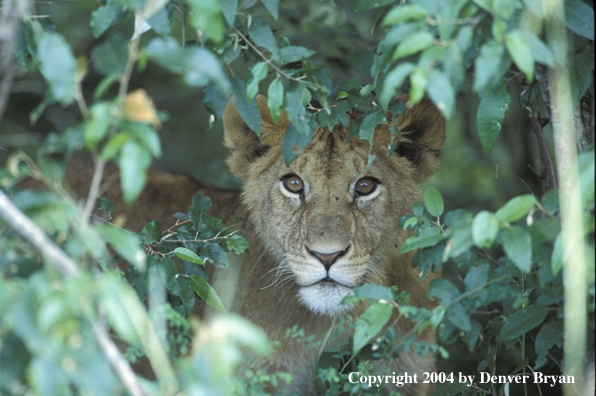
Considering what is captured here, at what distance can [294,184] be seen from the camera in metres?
3.79

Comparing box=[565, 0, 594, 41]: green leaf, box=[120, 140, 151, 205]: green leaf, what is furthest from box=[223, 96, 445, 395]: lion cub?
box=[120, 140, 151, 205]: green leaf

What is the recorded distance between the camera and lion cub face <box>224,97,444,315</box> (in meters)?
3.33

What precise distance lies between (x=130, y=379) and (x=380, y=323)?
1.04 m

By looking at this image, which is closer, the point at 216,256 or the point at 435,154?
the point at 216,256

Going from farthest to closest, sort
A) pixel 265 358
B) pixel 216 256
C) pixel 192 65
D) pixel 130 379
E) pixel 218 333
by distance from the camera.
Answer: pixel 265 358, pixel 216 256, pixel 192 65, pixel 130 379, pixel 218 333

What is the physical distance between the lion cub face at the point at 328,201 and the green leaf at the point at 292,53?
108 centimetres

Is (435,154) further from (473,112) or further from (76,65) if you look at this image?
(473,112)

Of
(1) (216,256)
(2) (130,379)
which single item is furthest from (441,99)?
(1) (216,256)

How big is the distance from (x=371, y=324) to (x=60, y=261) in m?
1.20

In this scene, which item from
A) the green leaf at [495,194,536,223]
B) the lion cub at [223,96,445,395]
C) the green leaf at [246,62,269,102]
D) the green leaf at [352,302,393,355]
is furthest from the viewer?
the lion cub at [223,96,445,395]

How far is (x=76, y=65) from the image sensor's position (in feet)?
5.41

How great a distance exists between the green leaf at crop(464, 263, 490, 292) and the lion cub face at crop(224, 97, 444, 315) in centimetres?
92

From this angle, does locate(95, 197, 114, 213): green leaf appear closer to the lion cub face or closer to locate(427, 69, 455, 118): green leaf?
the lion cub face

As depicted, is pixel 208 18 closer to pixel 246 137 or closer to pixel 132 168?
pixel 132 168
